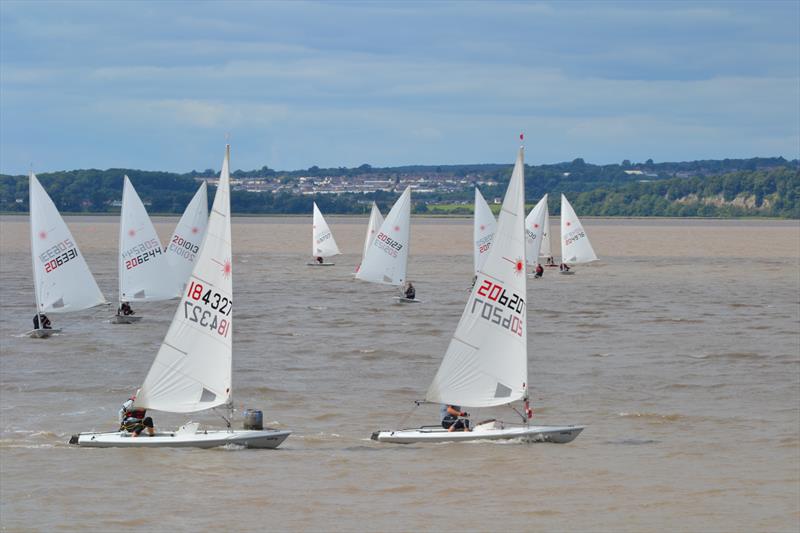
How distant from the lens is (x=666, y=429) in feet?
96.9

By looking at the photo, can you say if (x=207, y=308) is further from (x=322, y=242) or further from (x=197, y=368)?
(x=322, y=242)

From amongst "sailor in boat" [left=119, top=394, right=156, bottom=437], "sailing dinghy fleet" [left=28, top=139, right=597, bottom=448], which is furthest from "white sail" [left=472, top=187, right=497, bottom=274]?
"sailor in boat" [left=119, top=394, right=156, bottom=437]

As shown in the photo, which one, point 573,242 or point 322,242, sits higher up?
point 573,242

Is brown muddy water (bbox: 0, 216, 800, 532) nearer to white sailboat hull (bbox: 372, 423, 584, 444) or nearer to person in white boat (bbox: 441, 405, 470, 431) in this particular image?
white sailboat hull (bbox: 372, 423, 584, 444)

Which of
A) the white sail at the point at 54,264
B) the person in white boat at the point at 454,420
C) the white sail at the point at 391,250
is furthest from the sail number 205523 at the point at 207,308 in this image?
the white sail at the point at 391,250

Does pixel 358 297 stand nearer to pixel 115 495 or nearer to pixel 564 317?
pixel 564 317

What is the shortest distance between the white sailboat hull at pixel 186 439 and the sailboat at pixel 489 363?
7.66 ft

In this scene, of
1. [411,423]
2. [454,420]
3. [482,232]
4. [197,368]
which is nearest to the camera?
[197,368]

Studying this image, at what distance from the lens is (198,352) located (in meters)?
26.7

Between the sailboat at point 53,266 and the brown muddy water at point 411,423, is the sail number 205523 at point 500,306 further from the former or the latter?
the sailboat at point 53,266

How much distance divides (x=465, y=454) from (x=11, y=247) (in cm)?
9275

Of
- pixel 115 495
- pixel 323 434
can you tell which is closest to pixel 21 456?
pixel 115 495

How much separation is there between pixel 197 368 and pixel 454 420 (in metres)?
5.09

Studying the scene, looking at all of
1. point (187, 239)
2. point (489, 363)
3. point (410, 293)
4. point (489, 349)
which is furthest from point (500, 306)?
point (410, 293)
